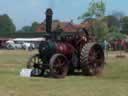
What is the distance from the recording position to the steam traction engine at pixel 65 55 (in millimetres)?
20134

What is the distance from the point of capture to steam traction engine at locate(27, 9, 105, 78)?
2013 cm

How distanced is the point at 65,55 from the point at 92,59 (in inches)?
59.8

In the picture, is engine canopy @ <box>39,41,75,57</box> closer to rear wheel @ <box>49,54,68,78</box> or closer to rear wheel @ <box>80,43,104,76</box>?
rear wheel @ <box>49,54,68,78</box>

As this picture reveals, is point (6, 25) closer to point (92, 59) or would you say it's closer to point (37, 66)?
point (92, 59)

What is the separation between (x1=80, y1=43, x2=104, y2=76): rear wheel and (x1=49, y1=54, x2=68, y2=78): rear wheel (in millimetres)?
1026

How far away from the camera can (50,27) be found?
21.2 m

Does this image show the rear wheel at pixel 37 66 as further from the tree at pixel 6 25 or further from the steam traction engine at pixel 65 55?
the tree at pixel 6 25

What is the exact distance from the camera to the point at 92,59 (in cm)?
2181

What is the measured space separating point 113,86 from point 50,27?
22.2 feet

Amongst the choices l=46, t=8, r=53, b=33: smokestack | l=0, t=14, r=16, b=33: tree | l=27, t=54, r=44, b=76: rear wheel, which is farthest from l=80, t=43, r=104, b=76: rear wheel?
l=0, t=14, r=16, b=33: tree

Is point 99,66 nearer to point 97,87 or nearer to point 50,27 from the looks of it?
point 50,27

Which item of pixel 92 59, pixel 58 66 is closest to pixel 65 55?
pixel 58 66

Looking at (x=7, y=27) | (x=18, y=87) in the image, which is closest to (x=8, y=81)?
(x=18, y=87)

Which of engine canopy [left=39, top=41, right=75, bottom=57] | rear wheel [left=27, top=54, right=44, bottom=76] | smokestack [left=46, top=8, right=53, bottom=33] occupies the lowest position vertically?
rear wheel [left=27, top=54, right=44, bottom=76]
